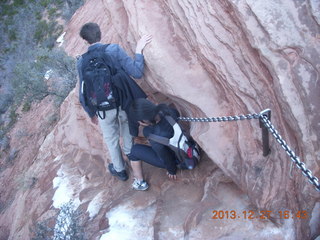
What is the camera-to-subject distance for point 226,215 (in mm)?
A: 3029

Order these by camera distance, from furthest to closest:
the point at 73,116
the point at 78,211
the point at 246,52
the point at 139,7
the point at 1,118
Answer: the point at 1,118 → the point at 73,116 → the point at 78,211 → the point at 139,7 → the point at 246,52

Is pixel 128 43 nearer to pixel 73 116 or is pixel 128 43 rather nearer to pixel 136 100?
pixel 136 100

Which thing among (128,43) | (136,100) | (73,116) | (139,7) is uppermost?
(139,7)

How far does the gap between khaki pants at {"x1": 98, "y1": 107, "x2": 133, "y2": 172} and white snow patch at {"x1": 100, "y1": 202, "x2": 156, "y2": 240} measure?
1.83 feet

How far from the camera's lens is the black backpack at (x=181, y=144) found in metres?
3.08

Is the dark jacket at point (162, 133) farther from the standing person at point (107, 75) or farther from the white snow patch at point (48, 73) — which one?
the white snow patch at point (48, 73)

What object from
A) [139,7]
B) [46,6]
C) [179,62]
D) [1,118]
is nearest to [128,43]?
[139,7]

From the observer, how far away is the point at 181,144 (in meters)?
3.09

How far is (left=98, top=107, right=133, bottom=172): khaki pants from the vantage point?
3.52 metres

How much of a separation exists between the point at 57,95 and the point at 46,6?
9787 millimetres

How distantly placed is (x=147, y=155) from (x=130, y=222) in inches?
28.5

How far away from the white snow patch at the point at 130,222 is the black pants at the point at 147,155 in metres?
0.49

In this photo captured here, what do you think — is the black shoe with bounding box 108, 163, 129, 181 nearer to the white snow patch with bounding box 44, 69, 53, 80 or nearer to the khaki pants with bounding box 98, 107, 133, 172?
the khaki pants with bounding box 98, 107, 133, 172
